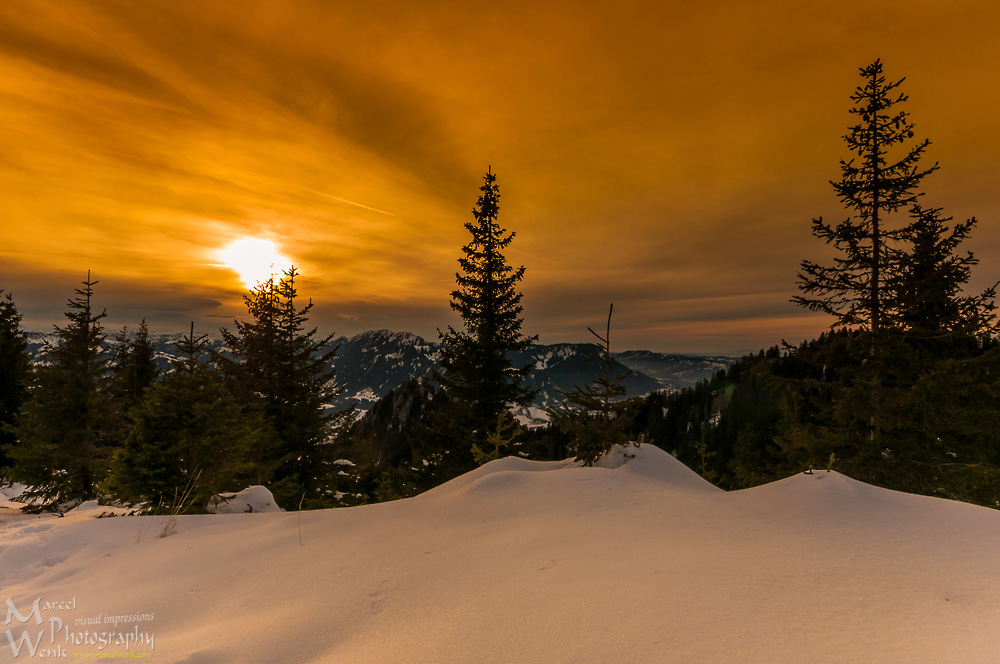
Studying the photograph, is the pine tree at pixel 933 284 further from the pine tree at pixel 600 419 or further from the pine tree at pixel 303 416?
the pine tree at pixel 303 416

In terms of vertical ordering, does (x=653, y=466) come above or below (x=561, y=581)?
below

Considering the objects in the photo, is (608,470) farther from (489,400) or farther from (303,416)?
(303,416)

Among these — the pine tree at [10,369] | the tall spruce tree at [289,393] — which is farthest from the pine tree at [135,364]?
the tall spruce tree at [289,393]

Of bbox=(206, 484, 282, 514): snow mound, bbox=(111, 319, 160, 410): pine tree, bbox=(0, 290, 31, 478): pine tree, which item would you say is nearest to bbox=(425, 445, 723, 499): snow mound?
bbox=(206, 484, 282, 514): snow mound

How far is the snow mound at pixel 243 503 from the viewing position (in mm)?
7555

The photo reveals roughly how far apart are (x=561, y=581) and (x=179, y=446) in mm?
8967

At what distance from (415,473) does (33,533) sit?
37.2ft

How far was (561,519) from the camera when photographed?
4.11 meters

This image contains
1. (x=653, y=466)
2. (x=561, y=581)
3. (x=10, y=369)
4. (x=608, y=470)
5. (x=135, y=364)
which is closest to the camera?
(x=561, y=581)

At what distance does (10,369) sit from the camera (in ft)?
70.4

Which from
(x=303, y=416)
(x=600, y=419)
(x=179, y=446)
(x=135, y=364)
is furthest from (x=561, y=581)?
(x=135, y=364)

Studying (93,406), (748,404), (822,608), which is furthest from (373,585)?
(748,404)

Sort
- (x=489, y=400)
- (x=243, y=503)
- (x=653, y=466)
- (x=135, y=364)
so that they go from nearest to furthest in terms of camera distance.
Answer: (x=653, y=466), (x=243, y=503), (x=489, y=400), (x=135, y=364)

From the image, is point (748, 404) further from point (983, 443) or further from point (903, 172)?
point (903, 172)
